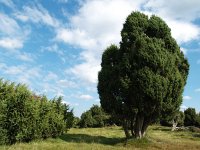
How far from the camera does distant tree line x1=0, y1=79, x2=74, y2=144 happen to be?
73.5 ft

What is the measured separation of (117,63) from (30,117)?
401 inches

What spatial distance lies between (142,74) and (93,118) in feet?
138

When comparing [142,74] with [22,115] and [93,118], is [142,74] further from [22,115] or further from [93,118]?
[93,118]

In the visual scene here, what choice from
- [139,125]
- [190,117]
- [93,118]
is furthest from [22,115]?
Answer: [190,117]

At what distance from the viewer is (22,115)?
926 inches

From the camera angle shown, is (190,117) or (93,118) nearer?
(93,118)

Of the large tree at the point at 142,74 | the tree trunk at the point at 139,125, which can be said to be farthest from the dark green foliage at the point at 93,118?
the tree trunk at the point at 139,125

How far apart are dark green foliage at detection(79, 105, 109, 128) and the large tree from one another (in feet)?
115

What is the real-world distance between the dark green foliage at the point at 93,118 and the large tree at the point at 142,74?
3513 centimetres

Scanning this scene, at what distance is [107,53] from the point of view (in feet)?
107

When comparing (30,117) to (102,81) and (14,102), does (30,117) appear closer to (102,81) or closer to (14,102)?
(14,102)

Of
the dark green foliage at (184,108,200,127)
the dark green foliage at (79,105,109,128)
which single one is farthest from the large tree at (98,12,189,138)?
the dark green foliage at (184,108,200,127)

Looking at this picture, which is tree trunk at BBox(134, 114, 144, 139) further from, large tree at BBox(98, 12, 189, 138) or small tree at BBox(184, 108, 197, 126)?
small tree at BBox(184, 108, 197, 126)

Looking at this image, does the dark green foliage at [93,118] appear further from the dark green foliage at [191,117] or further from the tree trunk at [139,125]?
the tree trunk at [139,125]
